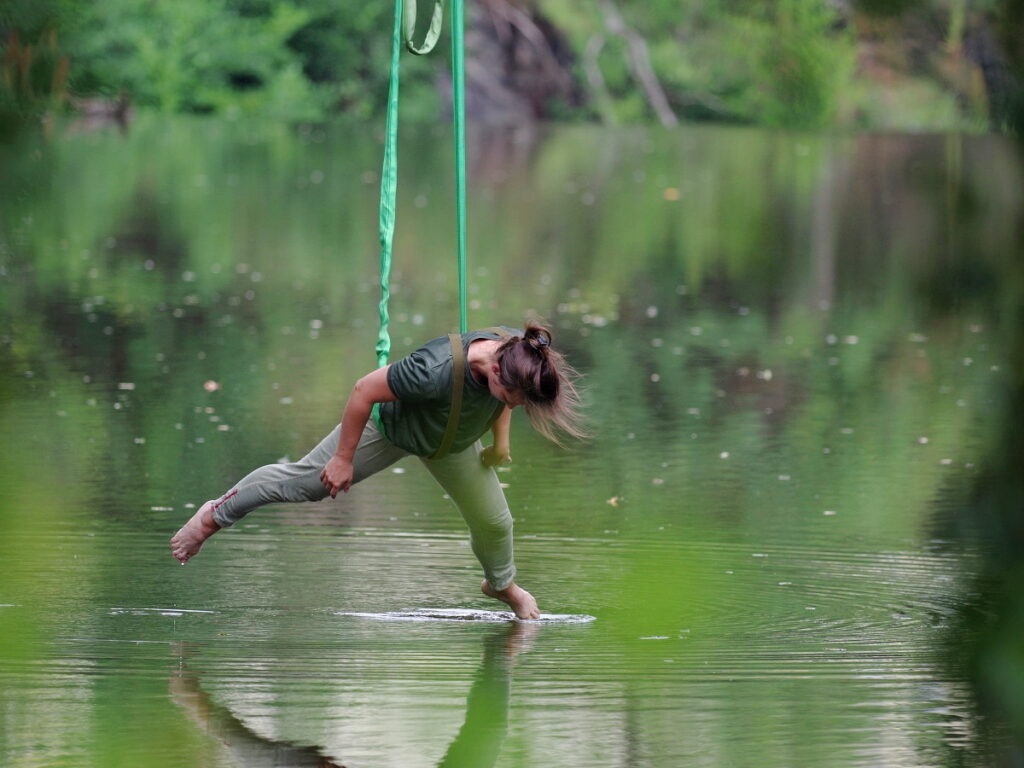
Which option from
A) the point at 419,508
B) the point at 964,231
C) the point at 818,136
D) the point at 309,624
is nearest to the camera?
the point at 964,231

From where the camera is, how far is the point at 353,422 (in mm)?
5918

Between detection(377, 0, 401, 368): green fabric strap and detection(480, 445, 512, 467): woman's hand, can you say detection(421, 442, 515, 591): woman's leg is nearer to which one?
detection(480, 445, 512, 467): woman's hand

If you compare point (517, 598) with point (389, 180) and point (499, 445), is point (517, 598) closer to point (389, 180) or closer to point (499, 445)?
point (499, 445)

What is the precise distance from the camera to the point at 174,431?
10.2m

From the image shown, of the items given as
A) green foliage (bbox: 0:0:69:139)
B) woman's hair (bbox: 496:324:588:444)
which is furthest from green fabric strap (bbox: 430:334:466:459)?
green foliage (bbox: 0:0:69:139)

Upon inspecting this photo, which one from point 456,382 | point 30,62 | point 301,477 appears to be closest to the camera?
point 30,62

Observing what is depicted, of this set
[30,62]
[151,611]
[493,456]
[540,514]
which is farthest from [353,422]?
[30,62]

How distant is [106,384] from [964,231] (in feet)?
30.9

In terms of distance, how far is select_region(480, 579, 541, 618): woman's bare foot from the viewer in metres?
6.50

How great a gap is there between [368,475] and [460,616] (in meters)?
0.63

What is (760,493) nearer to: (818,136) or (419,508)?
(419,508)

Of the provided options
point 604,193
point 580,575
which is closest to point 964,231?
point 580,575

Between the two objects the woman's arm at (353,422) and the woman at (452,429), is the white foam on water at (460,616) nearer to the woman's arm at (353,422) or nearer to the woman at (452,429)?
the woman at (452,429)

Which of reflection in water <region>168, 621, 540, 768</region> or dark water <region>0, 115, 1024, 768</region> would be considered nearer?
reflection in water <region>168, 621, 540, 768</region>
